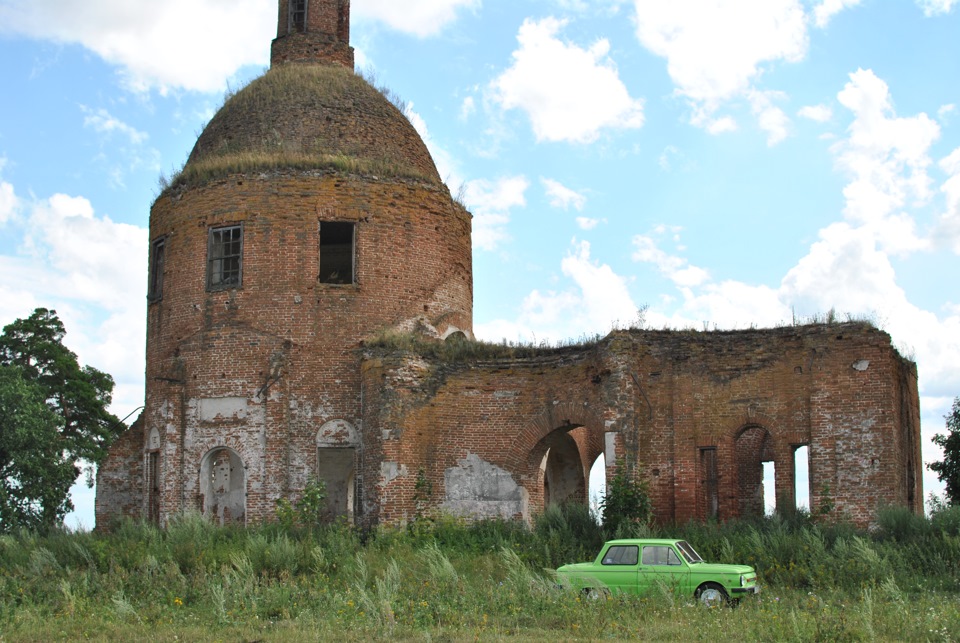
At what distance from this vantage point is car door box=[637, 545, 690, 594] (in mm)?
13938

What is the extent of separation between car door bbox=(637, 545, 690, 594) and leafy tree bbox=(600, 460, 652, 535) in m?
4.07

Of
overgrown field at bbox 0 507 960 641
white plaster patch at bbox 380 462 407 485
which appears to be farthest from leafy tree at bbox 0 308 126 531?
white plaster patch at bbox 380 462 407 485

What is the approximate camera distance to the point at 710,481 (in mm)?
20141

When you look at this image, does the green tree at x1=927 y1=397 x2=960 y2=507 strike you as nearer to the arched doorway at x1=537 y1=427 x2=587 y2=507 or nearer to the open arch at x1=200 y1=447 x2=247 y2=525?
the arched doorway at x1=537 y1=427 x2=587 y2=507

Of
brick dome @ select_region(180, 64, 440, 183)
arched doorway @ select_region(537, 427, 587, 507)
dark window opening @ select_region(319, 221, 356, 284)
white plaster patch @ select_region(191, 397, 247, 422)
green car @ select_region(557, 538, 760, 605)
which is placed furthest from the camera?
arched doorway @ select_region(537, 427, 587, 507)

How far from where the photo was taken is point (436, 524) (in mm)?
20188

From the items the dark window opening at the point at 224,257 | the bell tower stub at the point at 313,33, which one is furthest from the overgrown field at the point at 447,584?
the bell tower stub at the point at 313,33

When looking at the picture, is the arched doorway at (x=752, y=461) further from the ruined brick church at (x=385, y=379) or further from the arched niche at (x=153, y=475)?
the arched niche at (x=153, y=475)

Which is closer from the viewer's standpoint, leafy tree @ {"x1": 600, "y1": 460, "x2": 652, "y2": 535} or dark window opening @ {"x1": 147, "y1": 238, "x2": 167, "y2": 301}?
leafy tree @ {"x1": 600, "y1": 460, "x2": 652, "y2": 535}

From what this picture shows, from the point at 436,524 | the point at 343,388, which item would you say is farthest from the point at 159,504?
the point at 436,524

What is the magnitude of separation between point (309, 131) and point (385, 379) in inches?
236

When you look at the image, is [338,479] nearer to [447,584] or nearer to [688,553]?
[447,584]

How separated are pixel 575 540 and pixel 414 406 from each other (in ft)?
12.9

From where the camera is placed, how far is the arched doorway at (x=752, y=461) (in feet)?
78.3
